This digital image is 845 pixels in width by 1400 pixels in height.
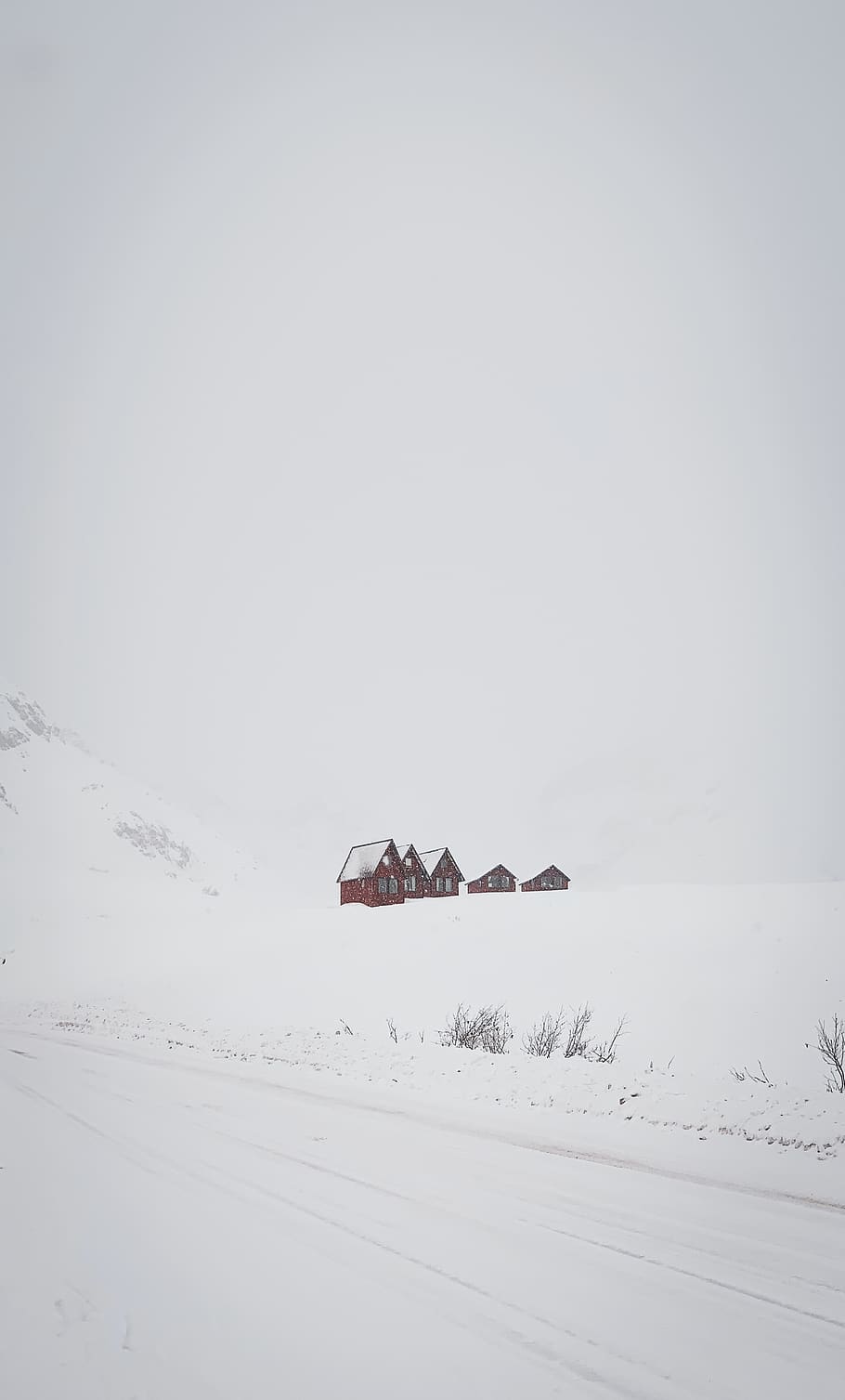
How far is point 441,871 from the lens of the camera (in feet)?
182

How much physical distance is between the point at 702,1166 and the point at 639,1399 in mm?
4330

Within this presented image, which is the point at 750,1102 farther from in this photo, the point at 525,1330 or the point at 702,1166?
the point at 525,1330

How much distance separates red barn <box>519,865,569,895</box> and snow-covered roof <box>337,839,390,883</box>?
1716 centimetres

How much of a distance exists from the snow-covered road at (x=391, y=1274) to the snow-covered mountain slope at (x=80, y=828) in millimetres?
49935

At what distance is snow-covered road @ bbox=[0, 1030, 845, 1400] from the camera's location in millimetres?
3809

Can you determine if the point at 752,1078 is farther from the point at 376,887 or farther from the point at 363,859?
the point at 363,859

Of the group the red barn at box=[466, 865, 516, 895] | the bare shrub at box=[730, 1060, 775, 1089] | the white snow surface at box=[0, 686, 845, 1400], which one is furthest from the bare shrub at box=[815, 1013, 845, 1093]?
the red barn at box=[466, 865, 516, 895]

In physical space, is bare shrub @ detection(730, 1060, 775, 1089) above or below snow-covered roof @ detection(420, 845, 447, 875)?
below

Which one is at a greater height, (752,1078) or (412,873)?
(412,873)

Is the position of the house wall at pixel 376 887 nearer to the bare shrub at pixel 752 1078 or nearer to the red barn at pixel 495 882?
the red barn at pixel 495 882

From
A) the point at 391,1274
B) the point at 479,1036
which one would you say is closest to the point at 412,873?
the point at 479,1036

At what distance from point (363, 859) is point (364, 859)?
0.12 meters

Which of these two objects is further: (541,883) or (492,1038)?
(541,883)

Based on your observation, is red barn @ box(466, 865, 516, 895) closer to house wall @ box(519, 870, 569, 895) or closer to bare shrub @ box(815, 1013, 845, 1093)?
house wall @ box(519, 870, 569, 895)
